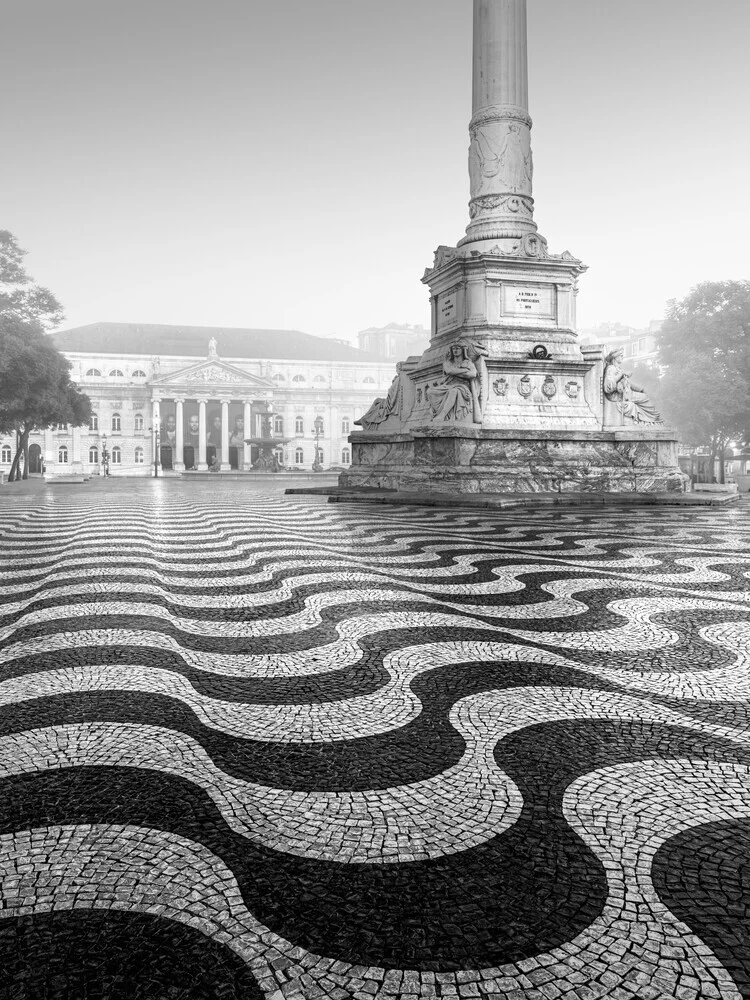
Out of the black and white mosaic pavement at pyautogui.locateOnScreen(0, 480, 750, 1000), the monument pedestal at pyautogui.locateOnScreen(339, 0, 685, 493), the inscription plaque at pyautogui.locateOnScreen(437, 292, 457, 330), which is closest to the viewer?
the black and white mosaic pavement at pyautogui.locateOnScreen(0, 480, 750, 1000)

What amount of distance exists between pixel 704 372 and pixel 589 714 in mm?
35869

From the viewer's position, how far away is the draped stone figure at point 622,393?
43.6 feet

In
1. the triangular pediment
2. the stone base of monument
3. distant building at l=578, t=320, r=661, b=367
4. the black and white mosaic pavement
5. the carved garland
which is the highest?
distant building at l=578, t=320, r=661, b=367

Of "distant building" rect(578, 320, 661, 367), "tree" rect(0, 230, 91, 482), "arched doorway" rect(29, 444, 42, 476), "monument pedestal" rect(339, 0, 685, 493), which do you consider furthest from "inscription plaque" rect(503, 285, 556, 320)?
"distant building" rect(578, 320, 661, 367)

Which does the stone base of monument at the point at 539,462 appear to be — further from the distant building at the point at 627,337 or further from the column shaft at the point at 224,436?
the distant building at the point at 627,337

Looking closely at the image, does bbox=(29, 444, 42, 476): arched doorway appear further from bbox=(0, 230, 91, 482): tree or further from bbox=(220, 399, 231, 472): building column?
bbox=(0, 230, 91, 482): tree

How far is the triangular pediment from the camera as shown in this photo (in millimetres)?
78688

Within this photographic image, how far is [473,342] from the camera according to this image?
13078 mm

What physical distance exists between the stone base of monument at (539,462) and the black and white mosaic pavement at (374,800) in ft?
27.6

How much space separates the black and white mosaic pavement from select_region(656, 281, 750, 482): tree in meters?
33.6

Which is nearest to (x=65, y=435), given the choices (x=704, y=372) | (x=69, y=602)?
(x=704, y=372)

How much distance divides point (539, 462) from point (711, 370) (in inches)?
1026

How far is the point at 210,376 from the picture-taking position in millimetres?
79312

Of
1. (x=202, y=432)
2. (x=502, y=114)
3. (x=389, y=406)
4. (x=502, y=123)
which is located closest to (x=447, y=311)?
(x=389, y=406)
